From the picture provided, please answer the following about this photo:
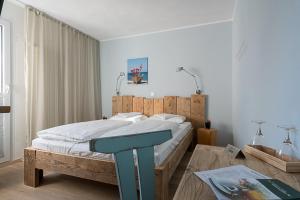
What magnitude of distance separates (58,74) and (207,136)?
3.11 m

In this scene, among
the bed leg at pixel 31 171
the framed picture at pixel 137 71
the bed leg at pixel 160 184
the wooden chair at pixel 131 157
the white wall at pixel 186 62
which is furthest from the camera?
the framed picture at pixel 137 71

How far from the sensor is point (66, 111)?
3521mm

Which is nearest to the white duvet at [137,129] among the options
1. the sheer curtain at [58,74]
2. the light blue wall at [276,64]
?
the light blue wall at [276,64]

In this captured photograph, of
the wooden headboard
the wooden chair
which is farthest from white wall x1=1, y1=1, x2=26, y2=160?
the wooden chair

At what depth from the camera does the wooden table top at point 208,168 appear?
0.55 meters

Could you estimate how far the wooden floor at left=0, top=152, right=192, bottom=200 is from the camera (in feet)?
6.12

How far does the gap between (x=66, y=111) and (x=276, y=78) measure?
351 cm

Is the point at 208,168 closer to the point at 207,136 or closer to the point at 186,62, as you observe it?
the point at 207,136

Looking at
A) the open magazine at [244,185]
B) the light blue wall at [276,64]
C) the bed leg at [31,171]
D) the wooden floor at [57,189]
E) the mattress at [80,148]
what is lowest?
the wooden floor at [57,189]

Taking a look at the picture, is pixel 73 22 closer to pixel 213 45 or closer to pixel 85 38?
pixel 85 38

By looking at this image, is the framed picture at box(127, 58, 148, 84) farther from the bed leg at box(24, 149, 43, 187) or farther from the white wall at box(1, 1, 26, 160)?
the bed leg at box(24, 149, 43, 187)

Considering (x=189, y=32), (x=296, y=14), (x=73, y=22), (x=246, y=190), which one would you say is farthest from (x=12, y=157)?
(x=189, y=32)

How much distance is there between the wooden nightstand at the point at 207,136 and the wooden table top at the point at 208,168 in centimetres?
227

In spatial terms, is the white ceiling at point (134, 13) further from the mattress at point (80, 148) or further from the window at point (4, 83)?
the mattress at point (80, 148)
